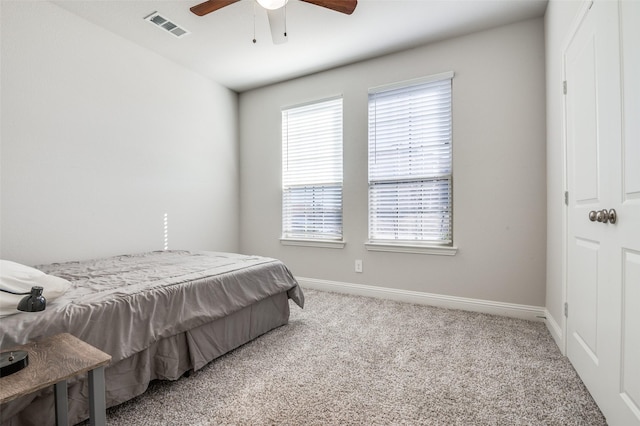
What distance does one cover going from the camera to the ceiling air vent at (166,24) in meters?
2.70

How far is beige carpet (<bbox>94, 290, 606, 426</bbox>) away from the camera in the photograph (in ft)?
4.80

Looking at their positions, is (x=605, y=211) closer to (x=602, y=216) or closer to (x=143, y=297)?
(x=602, y=216)

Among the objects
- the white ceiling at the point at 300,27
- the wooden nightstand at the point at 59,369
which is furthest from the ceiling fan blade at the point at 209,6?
the wooden nightstand at the point at 59,369

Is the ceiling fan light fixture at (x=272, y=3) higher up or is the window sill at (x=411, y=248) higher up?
the ceiling fan light fixture at (x=272, y=3)

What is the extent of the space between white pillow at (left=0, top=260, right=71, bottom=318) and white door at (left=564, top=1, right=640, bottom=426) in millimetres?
2415

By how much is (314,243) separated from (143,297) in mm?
2312

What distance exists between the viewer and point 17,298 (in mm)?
1273

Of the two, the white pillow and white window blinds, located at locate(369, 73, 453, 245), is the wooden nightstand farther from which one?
white window blinds, located at locate(369, 73, 453, 245)

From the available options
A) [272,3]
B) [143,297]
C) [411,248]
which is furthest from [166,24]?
[411,248]

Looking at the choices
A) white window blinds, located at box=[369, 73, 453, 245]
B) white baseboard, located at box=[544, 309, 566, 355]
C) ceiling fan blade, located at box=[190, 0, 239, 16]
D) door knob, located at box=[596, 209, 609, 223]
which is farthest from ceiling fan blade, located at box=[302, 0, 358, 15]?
white baseboard, located at box=[544, 309, 566, 355]

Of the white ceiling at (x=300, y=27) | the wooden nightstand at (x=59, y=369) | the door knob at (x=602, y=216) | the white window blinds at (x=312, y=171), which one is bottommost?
the wooden nightstand at (x=59, y=369)

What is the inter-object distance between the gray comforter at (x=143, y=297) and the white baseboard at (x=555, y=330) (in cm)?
189

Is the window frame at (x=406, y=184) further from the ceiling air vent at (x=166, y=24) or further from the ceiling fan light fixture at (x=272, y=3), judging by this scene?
the ceiling air vent at (x=166, y=24)

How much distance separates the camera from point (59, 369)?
924mm
